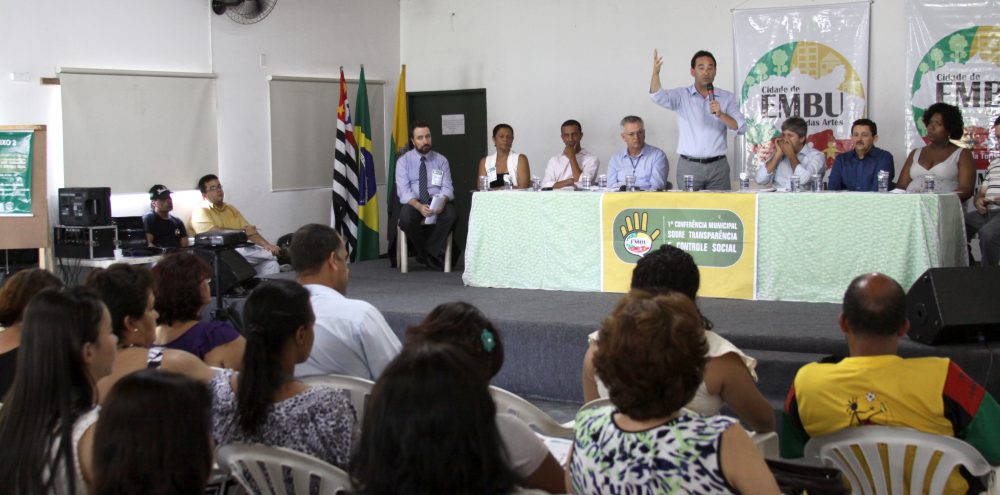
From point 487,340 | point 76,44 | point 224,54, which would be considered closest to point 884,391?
point 487,340

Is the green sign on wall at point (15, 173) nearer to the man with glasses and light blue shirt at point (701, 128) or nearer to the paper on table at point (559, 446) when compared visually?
the man with glasses and light blue shirt at point (701, 128)

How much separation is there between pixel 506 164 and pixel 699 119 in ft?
5.79

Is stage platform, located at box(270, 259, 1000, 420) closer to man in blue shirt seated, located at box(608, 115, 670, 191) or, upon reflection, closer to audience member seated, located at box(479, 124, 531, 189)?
man in blue shirt seated, located at box(608, 115, 670, 191)

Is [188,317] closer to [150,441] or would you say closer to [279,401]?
[279,401]

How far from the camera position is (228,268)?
256 inches

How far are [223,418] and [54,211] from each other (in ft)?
17.5

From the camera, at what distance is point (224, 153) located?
320 inches

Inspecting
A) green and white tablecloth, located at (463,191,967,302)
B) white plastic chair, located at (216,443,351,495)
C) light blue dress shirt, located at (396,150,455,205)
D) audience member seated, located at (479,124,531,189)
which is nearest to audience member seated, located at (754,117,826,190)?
green and white tablecloth, located at (463,191,967,302)

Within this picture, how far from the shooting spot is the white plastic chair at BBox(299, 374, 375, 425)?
8.61ft

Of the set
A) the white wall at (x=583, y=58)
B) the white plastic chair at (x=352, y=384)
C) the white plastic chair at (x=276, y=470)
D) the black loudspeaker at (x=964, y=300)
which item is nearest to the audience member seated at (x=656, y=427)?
the white plastic chair at (x=276, y=470)

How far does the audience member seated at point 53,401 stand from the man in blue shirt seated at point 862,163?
5.60 metres

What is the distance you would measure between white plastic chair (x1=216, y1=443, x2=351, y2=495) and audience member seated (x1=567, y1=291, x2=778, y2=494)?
0.53 metres

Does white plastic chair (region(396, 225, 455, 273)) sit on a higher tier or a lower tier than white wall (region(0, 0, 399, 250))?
lower

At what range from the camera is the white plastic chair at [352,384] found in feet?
8.61
